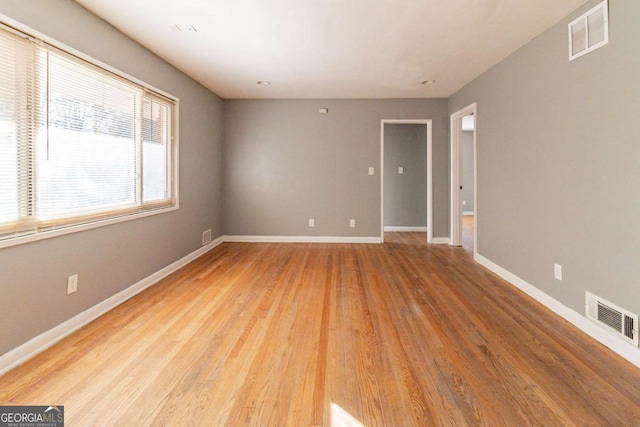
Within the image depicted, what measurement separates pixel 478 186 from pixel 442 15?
2369 mm

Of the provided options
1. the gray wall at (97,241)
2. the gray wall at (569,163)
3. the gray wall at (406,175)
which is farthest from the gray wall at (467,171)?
the gray wall at (97,241)

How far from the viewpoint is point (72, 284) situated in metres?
2.40

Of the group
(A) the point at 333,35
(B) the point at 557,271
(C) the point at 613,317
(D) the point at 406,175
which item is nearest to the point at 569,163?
(B) the point at 557,271

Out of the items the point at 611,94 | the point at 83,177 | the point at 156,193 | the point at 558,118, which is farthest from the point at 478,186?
the point at 83,177

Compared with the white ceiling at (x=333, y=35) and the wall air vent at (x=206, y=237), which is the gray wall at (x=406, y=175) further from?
the wall air vent at (x=206, y=237)

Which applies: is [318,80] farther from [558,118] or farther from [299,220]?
[558,118]

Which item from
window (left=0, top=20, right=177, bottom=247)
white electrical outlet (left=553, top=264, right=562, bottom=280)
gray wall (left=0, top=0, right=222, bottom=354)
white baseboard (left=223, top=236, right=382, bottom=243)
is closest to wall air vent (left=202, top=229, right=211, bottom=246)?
gray wall (left=0, top=0, right=222, bottom=354)

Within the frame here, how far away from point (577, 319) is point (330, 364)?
78.0 inches

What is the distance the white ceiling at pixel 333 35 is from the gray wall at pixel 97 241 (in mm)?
203

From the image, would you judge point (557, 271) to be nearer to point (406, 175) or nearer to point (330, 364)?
point (330, 364)

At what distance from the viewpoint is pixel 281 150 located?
567cm

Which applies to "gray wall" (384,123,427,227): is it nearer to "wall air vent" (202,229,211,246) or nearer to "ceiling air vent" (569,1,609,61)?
"wall air vent" (202,229,211,246)

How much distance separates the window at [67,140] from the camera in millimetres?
1971

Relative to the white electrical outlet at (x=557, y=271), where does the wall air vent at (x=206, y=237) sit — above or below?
above
